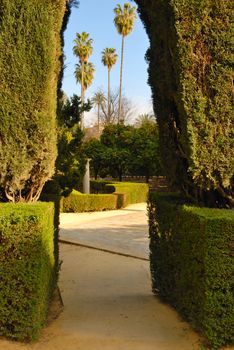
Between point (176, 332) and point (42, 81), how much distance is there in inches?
114

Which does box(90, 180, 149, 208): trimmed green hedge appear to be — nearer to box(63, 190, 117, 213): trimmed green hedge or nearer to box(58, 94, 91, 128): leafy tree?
box(63, 190, 117, 213): trimmed green hedge

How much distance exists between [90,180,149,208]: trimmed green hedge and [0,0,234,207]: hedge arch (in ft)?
54.1

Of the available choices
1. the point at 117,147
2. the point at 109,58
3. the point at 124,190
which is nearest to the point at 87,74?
the point at 109,58

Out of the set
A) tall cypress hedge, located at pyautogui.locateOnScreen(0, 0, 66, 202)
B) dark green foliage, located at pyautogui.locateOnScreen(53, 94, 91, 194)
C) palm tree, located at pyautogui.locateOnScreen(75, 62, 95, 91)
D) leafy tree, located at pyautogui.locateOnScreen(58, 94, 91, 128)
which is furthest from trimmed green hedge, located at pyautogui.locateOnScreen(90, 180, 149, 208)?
palm tree, located at pyautogui.locateOnScreen(75, 62, 95, 91)

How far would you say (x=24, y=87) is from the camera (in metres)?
4.27

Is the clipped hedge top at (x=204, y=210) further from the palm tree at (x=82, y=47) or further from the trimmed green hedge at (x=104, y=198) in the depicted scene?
the palm tree at (x=82, y=47)

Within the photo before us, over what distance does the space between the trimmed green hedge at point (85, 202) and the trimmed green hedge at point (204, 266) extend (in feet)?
46.1

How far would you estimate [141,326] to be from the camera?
4473 mm

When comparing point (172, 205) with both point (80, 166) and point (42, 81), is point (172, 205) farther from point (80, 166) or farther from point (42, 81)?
point (80, 166)

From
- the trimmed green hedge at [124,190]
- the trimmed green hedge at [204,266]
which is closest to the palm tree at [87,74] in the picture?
the trimmed green hedge at [124,190]

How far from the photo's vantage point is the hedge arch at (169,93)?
3.93 m

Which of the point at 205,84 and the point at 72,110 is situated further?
the point at 72,110

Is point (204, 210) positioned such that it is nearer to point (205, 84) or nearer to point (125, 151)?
point (205, 84)

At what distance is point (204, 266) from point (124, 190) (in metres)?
19.2
